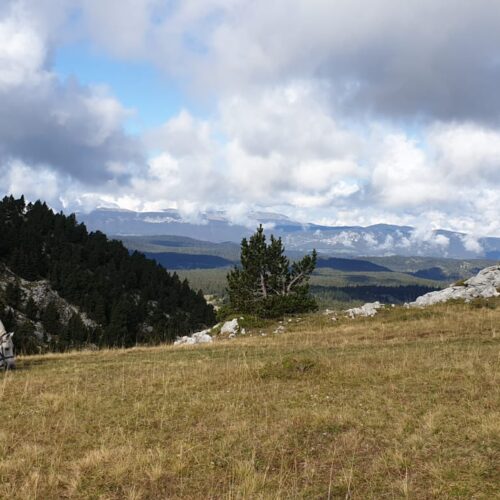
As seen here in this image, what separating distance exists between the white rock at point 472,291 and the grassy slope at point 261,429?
1010 inches

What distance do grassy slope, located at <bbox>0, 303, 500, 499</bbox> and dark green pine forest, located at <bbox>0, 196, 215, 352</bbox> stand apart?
81780mm

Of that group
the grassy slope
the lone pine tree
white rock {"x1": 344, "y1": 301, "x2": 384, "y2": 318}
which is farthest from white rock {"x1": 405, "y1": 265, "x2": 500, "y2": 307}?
the grassy slope

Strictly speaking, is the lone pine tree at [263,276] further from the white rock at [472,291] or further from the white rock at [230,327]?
the white rock at [472,291]

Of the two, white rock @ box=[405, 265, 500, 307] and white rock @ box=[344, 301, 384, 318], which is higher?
white rock @ box=[405, 265, 500, 307]

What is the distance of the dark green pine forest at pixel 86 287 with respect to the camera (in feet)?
331

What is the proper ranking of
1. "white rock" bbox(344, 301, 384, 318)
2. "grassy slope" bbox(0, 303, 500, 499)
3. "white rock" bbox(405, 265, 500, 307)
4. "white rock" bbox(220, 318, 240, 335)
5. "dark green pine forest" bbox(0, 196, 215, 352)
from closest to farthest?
"grassy slope" bbox(0, 303, 500, 499)
"white rock" bbox(344, 301, 384, 318)
"white rock" bbox(220, 318, 240, 335)
"white rock" bbox(405, 265, 500, 307)
"dark green pine forest" bbox(0, 196, 215, 352)

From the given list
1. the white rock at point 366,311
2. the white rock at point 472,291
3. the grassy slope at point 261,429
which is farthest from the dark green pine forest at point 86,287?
the grassy slope at point 261,429

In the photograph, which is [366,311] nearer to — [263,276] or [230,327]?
[230,327]

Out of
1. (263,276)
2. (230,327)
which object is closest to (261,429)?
(230,327)

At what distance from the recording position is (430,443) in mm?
9281

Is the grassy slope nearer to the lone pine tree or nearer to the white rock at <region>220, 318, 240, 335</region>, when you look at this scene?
the white rock at <region>220, 318, 240, 335</region>

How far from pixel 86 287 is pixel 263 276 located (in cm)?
7327

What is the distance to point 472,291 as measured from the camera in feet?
149

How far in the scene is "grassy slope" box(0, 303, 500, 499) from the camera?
7.96 metres
